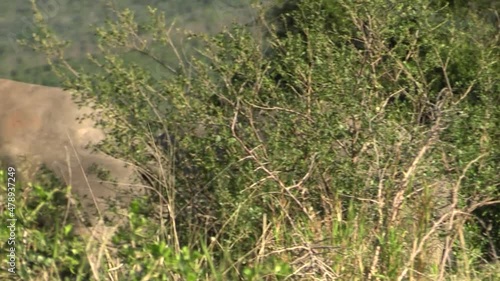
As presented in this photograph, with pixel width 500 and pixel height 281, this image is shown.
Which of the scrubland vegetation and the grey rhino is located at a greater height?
the scrubland vegetation

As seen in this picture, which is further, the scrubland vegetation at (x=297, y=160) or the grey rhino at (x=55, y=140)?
the grey rhino at (x=55, y=140)

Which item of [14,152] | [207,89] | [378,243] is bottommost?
[14,152]

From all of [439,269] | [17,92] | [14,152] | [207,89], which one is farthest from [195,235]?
[17,92]


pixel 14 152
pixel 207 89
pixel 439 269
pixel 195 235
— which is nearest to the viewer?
pixel 439 269

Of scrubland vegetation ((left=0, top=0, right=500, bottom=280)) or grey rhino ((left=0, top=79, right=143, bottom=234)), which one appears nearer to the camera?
scrubland vegetation ((left=0, top=0, right=500, bottom=280))

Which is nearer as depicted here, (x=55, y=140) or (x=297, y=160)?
(x=297, y=160)

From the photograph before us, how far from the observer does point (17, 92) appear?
652 cm

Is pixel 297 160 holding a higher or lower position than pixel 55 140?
higher

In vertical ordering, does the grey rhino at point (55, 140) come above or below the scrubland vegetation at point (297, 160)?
below

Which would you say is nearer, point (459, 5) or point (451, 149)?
point (451, 149)

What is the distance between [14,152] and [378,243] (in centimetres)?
277

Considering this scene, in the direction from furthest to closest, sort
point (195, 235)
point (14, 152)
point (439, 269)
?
point (14, 152), point (195, 235), point (439, 269)

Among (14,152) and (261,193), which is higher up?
(261,193)

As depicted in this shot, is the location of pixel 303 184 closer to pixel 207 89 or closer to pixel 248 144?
pixel 248 144
